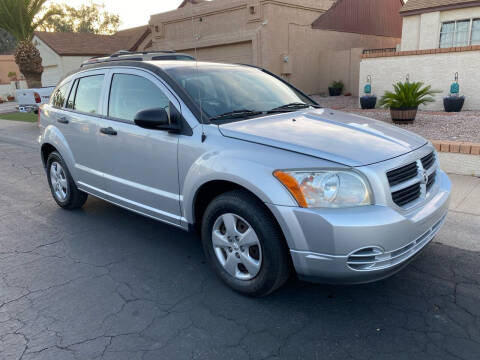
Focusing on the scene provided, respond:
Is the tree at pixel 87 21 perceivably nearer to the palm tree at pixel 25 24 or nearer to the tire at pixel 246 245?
the palm tree at pixel 25 24

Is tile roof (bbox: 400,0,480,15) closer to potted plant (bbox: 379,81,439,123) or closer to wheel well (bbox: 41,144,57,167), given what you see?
potted plant (bbox: 379,81,439,123)

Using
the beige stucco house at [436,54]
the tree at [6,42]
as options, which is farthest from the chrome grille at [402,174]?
the tree at [6,42]

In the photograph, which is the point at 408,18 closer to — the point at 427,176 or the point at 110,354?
the point at 427,176

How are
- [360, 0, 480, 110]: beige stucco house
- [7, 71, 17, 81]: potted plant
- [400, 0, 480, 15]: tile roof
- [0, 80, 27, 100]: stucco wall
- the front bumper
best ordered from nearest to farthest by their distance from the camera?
the front bumper → [360, 0, 480, 110]: beige stucco house → [400, 0, 480, 15]: tile roof → [0, 80, 27, 100]: stucco wall → [7, 71, 17, 81]: potted plant

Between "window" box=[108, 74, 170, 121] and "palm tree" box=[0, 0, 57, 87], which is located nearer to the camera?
"window" box=[108, 74, 170, 121]

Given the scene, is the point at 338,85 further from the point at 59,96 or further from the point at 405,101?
the point at 59,96

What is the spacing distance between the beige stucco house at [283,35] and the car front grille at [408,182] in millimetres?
15210

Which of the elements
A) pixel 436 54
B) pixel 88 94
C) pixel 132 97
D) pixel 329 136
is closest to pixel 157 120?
pixel 132 97

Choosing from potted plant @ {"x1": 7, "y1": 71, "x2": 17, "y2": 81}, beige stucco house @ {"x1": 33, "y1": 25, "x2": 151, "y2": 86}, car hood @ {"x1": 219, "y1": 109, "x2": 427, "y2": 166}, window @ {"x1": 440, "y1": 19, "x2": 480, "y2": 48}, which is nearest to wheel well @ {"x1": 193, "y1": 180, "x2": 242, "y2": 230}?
car hood @ {"x1": 219, "y1": 109, "x2": 427, "y2": 166}

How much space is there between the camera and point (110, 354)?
2678 mm

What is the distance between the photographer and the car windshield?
3646 millimetres

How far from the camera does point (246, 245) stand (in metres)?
3.13

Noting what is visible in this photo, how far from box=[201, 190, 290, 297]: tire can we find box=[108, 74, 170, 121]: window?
46.2 inches

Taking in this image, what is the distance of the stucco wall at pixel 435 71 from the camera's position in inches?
428
